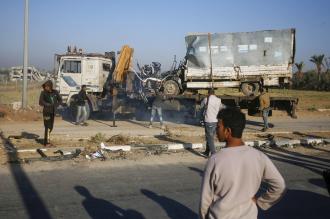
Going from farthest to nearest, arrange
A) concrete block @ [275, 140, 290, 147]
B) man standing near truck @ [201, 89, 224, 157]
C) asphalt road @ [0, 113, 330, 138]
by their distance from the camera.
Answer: asphalt road @ [0, 113, 330, 138] < concrete block @ [275, 140, 290, 147] < man standing near truck @ [201, 89, 224, 157]

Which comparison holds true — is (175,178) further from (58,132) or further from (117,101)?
(117,101)

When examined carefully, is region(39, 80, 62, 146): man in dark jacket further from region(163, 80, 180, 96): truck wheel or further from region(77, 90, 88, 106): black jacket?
region(163, 80, 180, 96): truck wheel

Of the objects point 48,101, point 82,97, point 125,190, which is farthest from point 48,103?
point 82,97

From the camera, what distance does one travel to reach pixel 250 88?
55.3 feet

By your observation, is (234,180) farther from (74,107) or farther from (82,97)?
(74,107)

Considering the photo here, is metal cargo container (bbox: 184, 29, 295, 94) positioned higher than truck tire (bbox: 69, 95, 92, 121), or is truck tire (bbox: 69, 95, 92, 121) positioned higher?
metal cargo container (bbox: 184, 29, 295, 94)

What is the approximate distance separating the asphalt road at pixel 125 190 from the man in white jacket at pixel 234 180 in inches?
121

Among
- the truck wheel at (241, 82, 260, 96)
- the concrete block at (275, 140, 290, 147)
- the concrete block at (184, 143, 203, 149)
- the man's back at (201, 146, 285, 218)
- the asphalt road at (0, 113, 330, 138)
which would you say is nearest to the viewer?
the man's back at (201, 146, 285, 218)

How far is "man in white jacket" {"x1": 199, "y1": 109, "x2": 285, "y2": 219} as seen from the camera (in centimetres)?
288

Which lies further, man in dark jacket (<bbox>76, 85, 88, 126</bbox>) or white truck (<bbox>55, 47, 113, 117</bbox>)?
white truck (<bbox>55, 47, 113, 117</bbox>)

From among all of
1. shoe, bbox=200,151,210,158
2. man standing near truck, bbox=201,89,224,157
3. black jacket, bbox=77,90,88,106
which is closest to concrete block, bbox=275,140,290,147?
shoe, bbox=200,151,210,158

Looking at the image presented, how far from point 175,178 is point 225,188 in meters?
5.24

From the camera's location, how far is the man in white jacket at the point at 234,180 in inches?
113

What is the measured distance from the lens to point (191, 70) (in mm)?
17062
